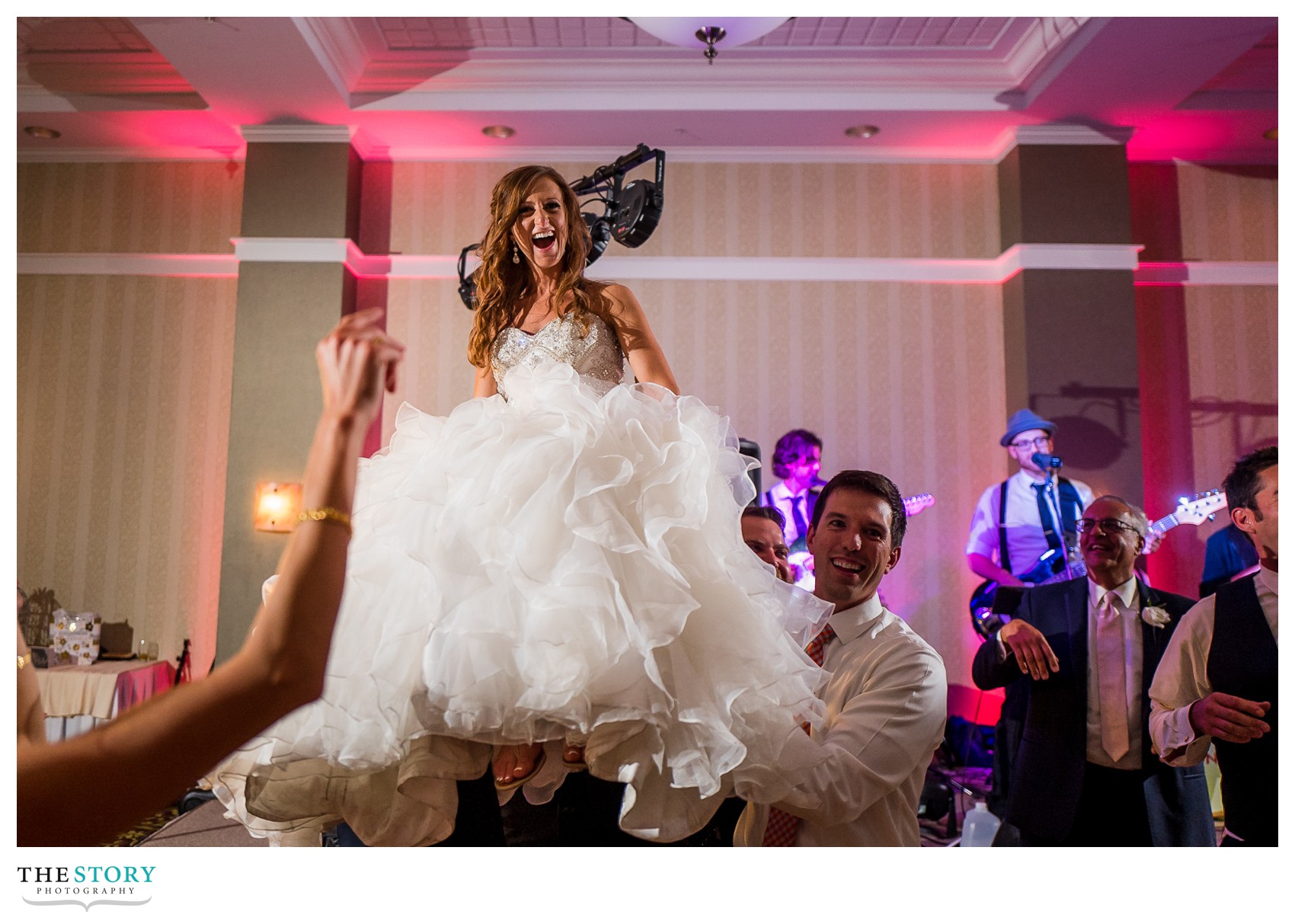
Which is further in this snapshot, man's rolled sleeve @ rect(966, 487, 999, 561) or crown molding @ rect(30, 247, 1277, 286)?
crown molding @ rect(30, 247, 1277, 286)

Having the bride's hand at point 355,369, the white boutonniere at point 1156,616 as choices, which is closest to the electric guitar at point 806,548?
the white boutonniere at point 1156,616

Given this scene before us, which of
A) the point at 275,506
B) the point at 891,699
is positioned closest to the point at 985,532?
the point at 891,699

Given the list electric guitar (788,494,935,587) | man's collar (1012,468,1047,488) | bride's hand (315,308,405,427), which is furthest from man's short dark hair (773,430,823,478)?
bride's hand (315,308,405,427)

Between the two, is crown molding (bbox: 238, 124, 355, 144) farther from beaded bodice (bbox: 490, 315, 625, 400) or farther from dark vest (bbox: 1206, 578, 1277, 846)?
dark vest (bbox: 1206, 578, 1277, 846)

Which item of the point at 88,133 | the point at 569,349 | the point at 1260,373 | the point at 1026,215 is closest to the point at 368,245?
the point at 88,133

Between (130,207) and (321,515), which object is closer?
(321,515)

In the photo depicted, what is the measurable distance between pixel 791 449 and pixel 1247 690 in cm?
355

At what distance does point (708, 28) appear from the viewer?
370 centimetres

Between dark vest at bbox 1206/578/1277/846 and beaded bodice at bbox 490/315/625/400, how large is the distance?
145 cm

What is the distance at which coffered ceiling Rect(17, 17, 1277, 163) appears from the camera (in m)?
5.24

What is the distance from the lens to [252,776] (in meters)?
1.23

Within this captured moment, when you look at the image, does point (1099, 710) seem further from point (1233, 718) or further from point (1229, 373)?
point (1229, 373)
